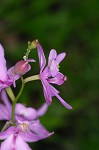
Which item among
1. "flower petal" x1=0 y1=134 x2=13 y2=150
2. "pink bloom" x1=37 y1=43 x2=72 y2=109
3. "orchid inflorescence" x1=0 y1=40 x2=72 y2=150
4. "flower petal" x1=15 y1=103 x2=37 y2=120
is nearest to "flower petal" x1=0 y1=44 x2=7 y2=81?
"orchid inflorescence" x1=0 y1=40 x2=72 y2=150

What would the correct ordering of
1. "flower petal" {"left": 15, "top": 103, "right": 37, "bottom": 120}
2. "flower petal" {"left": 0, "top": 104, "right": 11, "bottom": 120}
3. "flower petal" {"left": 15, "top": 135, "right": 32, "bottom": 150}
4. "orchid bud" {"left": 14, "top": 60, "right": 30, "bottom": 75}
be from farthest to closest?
"flower petal" {"left": 15, "top": 103, "right": 37, "bottom": 120} < "flower petal" {"left": 0, "top": 104, "right": 11, "bottom": 120} < "flower petal" {"left": 15, "top": 135, "right": 32, "bottom": 150} < "orchid bud" {"left": 14, "top": 60, "right": 30, "bottom": 75}

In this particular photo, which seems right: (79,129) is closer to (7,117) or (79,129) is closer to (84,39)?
(84,39)

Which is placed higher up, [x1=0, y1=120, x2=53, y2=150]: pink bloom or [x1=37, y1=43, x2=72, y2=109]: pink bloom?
[x1=37, y1=43, x2=72, y2=109]: pink bloom

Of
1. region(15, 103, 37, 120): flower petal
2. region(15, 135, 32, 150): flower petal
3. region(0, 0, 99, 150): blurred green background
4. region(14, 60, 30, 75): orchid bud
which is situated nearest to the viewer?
region(14, 60, 30, 75): orchid bud

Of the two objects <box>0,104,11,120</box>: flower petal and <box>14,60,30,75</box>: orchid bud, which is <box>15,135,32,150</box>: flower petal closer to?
<box>0,104,11,120</box>: flower petal

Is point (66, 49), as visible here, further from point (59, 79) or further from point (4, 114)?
point (59, 79)

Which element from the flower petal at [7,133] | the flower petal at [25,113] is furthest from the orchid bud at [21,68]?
the flower petal at [25,113]

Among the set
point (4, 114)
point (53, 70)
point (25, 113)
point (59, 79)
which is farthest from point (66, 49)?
point (53, 70)

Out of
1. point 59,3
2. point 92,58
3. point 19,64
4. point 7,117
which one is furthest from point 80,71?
point 19,64
